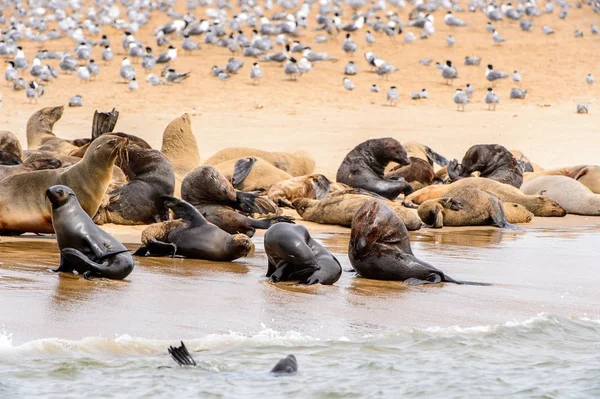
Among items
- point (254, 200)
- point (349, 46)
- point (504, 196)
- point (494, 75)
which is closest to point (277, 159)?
point (504, 196)

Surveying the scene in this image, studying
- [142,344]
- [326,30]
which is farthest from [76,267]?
[326,30]

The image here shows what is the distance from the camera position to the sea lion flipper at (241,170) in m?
11.4

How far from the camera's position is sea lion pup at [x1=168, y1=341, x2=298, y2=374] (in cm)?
498

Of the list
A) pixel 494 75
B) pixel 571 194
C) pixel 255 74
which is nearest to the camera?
pixel 571 194

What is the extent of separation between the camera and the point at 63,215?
22.6 ft

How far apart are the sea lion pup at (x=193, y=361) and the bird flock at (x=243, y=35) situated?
17220mm

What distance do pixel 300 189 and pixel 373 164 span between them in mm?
1429

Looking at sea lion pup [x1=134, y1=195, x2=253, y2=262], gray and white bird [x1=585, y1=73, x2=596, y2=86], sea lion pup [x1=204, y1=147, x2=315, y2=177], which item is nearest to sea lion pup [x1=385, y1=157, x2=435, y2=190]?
sea lion pup [x1=204, y1=147, x2=315, y2=177]

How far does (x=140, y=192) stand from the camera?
9766mm

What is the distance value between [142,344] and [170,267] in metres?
2.21

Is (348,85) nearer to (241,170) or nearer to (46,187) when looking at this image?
(241,170)

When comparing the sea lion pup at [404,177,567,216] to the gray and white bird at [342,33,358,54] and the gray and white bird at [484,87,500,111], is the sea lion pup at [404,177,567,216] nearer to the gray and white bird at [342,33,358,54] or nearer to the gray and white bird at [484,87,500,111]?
the gray and white bird at [484,87,500,111]

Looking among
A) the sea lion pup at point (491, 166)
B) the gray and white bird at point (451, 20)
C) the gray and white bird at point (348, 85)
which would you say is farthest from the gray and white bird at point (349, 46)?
the sea lion pup at point (491, 166)

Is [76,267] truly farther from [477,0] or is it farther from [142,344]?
[477,0]
